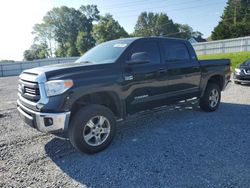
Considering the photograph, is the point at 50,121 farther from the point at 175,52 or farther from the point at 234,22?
the point at 234,22

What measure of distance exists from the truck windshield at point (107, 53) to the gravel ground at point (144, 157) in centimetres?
159

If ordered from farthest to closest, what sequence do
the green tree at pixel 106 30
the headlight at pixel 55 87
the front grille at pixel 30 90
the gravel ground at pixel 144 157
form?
the green tree at pixel 106 30
the front grille at pixel 30 90
the headlight at pixel 55 87
the gravel ground at pixel 144 157

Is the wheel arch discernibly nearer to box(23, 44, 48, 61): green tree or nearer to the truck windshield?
the truck windshield

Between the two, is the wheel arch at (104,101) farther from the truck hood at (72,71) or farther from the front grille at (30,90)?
the front grille at (30,90)

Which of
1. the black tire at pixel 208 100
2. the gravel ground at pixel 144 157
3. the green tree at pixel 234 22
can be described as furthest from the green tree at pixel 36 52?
the black tire at pixel 208 100

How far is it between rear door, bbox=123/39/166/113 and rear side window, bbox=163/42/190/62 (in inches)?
10.0

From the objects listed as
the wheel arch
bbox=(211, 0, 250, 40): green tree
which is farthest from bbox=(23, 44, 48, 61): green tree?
the wheel arch

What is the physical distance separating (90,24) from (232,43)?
183 ft

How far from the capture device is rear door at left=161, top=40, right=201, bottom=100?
4925 millimetres

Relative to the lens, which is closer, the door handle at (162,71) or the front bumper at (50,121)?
the front bumper at (50,121)

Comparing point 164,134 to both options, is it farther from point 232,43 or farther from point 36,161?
point 232,43

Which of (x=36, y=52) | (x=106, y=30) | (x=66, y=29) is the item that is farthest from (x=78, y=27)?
(x=106, y=30)

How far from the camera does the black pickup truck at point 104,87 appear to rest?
134 inches

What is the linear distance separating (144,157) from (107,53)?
215 centimetres
